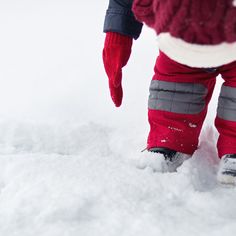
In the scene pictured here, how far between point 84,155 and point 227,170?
0.96 feet

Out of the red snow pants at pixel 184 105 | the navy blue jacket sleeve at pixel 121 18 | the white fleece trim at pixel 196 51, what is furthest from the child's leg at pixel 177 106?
the white fleece trim at pixel 196 51

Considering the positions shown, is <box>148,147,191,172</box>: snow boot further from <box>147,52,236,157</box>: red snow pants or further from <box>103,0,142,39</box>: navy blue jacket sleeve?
<box>103,0,142,39</box>: navy blue jacket sleeve

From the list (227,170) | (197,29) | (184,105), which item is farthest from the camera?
(184,105)

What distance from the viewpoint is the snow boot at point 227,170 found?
3.02 ft

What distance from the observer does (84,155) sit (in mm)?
993

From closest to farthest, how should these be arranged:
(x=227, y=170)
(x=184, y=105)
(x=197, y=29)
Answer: (x=197, y=29), (x=227, y=170), (x=184, y=105)

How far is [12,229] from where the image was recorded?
691mm

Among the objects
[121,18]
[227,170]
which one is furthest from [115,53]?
[227,170]

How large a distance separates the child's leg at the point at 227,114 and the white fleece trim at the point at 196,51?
0.32 m

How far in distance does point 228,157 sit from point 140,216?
1.08 feet

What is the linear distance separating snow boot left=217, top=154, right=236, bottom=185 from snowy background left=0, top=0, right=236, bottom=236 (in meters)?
0.02

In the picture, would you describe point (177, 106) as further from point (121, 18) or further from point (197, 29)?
point (197, 29)

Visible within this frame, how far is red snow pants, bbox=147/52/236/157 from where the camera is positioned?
1037 millimetres

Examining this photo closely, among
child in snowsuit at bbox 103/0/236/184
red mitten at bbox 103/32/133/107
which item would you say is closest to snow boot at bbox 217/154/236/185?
child in snowsuit at bbox 103/0/236/184
